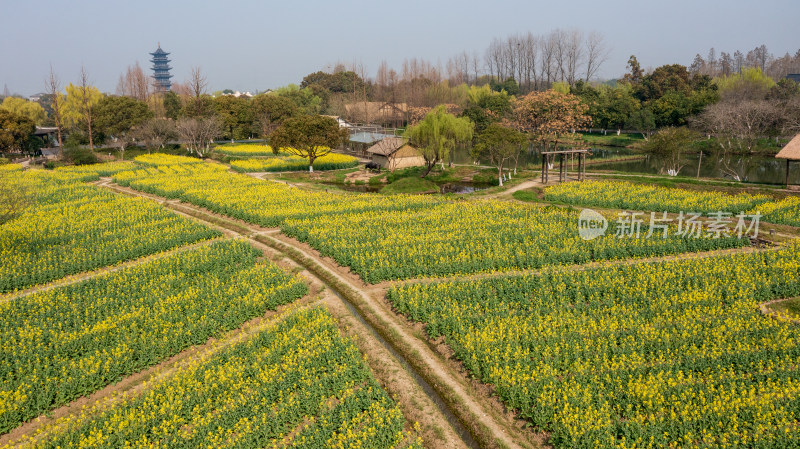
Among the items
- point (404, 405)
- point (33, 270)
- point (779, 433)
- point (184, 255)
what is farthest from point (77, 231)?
point (779, 433)

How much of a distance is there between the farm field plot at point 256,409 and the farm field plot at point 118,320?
1259 mm

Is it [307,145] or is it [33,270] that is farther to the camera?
[307,145]

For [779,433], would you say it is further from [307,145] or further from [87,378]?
[307,145]

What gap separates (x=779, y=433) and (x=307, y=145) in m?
44.9

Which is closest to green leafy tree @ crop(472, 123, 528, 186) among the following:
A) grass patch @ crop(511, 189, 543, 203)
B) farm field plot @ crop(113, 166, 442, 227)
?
grass patch @ crop(511, 189, 543, 203)

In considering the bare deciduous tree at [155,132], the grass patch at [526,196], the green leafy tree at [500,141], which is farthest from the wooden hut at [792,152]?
the bare deciduous tree at [155,132]

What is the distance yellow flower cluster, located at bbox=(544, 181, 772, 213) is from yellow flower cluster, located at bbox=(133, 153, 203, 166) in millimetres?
46473

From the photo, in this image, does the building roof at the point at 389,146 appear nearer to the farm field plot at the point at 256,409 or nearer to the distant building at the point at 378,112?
the farm field plot at the point at 256,409

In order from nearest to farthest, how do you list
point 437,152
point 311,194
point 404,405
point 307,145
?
1. point 404,405
2. point 311,194
3. point 437,152
4. point 307,145

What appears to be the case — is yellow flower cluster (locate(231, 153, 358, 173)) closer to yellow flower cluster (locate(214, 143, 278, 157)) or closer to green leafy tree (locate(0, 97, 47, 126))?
yellow flower cluster (locate(214, 143, 278, 157))

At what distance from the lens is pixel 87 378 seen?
483 inches

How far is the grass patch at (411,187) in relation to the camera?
127ft

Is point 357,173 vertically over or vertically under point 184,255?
over

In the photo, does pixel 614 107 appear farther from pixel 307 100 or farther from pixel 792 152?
pixel 307 100
